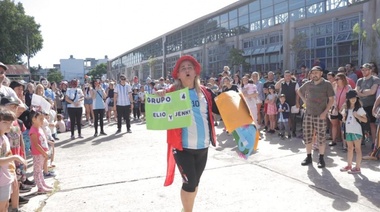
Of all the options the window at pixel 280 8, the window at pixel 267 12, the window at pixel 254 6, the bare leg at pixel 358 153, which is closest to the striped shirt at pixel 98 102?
the bare leg at pixel 358 153

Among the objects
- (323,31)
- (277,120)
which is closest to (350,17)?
(323,31)

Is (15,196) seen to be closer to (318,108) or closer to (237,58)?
(318,108)

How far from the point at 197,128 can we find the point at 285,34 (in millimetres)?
23563

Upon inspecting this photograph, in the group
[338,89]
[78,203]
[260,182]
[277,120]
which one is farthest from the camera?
[277,120]

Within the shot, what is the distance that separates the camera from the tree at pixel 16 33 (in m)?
37.5

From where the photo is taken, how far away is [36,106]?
5578mm

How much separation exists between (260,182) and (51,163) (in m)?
4.24

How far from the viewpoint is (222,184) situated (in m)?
4.89

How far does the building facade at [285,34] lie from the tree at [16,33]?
65.4ft

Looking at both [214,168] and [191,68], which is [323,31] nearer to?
[214,168]

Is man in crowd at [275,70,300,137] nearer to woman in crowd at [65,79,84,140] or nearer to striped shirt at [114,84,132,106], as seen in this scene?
striped shirt at [114,84,132,106]

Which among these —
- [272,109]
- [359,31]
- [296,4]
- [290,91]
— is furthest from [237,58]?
[290,91]

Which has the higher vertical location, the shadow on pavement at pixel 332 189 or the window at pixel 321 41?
the window at pixel 321 41

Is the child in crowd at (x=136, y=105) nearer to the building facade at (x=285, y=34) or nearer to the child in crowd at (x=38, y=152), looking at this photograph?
the child in crowd at (x=38, y=152)
